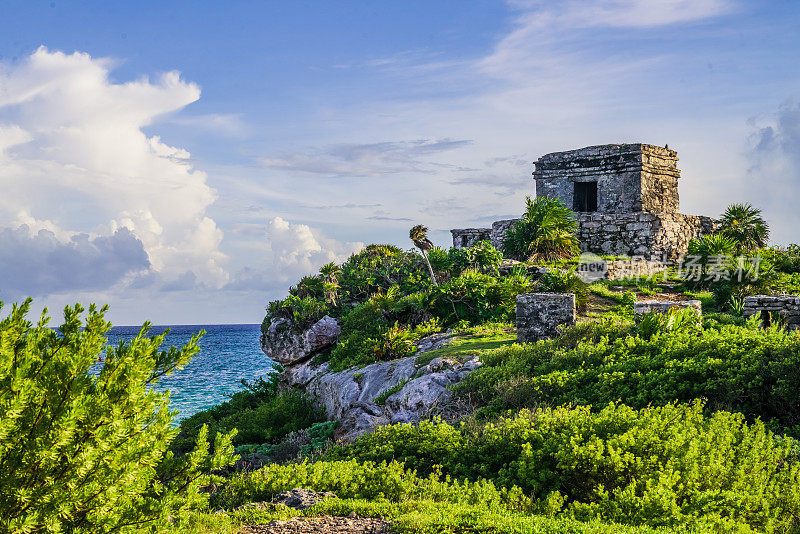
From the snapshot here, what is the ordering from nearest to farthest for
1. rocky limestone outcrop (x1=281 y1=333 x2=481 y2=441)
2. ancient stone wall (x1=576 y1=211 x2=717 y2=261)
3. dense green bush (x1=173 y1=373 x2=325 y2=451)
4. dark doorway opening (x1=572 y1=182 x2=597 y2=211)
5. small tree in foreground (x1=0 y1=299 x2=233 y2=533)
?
small tree in foreground (x1=0 y1=299 x2=233 y2=533)
rocky limestone outcrop (x1=281 y1=333 x2=481 y2=441)
dense green bush (x1=173 y1=373 x2=325 y2=451)
ancient stone wall (x1=576 y1=211 x2=717 y2=261)
dark doorway opening (x1=572 y1=182 x2=597 y2=211)

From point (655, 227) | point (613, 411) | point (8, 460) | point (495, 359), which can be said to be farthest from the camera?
point (655, 227)

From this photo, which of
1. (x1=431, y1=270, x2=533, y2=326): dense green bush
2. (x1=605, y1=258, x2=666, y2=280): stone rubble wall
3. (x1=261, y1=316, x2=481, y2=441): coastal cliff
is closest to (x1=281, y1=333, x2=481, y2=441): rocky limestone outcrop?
(x1=261, y1=316, x2=481, y2=441): coastal cliff

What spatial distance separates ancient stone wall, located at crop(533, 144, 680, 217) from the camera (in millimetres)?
24500

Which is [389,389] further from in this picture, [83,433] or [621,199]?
[621,199]

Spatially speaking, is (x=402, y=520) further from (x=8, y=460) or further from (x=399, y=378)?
(x=399, y=378)

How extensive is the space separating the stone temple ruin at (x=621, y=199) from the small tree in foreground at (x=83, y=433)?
21181 millimetres

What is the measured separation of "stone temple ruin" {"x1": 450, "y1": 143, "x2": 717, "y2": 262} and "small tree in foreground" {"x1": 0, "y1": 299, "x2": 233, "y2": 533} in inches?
834

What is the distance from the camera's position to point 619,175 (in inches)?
974

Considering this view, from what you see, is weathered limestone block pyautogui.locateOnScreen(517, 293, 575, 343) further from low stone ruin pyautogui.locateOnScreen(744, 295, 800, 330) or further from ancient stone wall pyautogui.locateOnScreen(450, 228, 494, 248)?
ancient stone wall pyautogui.locateOnScreen(450, 228, 494, 248)

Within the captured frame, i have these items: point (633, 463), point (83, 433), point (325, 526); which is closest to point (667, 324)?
point (633, 463)

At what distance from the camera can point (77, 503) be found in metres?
4.11

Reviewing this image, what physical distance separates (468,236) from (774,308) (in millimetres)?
13783

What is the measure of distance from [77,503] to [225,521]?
6.14 ft

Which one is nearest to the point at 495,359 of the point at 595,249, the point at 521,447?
the point at 521,447
